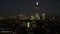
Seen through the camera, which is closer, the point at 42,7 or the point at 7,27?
the point at 7,27

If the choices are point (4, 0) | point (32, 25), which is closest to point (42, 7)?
point (32, 25)

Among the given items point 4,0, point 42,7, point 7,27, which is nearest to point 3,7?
point 4,0

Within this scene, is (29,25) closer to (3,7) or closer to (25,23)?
(25,23)

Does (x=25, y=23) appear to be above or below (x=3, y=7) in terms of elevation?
below

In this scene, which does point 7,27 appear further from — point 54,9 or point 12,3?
point 54,9

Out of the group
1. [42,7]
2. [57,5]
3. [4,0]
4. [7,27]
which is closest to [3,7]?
[4,0]

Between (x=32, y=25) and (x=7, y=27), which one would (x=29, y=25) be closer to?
(x=32, y=25)

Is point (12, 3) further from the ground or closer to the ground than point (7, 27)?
further from the ground
